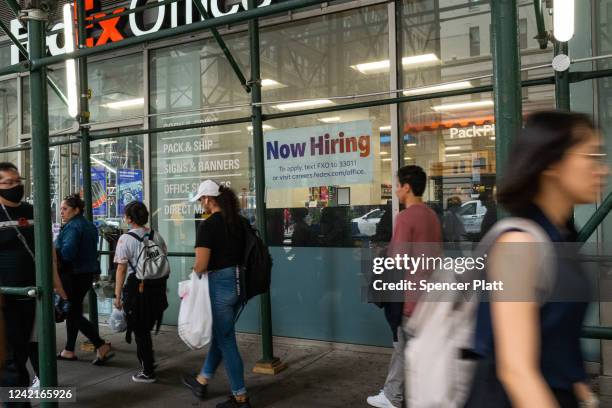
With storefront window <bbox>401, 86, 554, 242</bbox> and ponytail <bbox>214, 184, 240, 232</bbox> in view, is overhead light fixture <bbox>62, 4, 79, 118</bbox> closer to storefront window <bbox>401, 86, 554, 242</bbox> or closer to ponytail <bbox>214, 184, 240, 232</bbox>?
ponytail <bbox>214, 184, 240, 232</bbox>

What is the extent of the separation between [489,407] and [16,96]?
8487 millimetres

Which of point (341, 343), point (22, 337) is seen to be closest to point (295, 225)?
point (341, 343)

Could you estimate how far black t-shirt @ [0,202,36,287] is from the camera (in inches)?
143

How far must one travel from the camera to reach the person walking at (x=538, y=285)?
128cm

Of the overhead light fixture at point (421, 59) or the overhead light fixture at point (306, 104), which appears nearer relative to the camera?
the overhead light fixture at point (421, 59)

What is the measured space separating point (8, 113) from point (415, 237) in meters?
7.17

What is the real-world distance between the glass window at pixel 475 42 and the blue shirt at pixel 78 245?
13.1 ft

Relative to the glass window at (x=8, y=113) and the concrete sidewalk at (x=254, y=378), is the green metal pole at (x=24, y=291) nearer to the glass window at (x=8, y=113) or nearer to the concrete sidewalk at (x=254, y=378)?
the concrete sidewalk at (x=254, y=378)

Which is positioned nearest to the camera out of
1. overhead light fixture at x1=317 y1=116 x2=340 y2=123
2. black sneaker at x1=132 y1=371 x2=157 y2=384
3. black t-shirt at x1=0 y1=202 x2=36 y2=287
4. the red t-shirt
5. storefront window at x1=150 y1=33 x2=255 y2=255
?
the red t-shirt

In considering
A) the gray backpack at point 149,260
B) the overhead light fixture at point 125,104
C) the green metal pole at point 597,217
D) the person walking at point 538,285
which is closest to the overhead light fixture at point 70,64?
the overhead light fixture at point 125,104

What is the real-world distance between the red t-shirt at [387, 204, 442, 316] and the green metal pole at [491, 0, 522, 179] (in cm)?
135

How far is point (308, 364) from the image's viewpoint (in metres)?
5.11

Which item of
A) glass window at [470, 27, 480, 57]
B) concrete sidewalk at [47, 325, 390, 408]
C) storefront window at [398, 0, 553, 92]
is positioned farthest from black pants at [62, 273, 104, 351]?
glass window at [470, 27, 480, 57]

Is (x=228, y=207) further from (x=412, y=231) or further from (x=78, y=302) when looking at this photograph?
(x=78, y=302)
